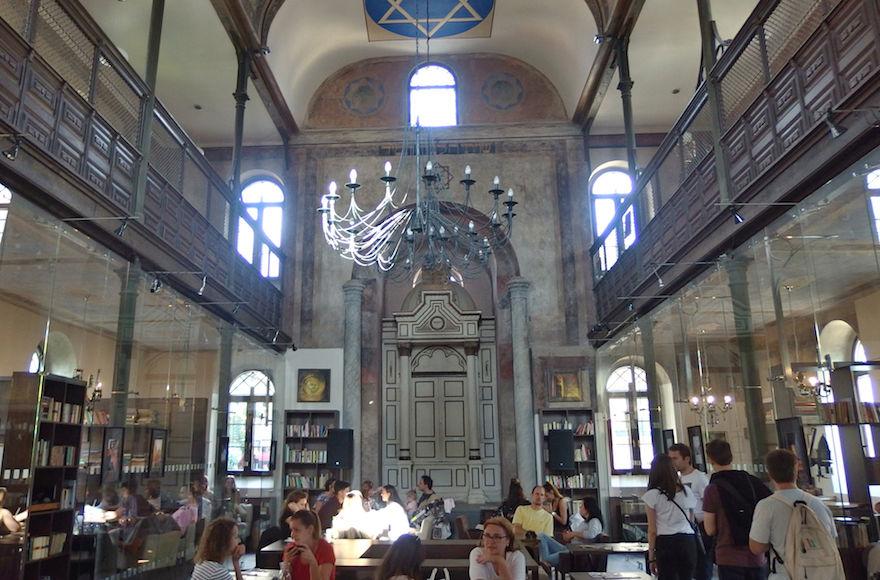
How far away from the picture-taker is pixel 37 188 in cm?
593

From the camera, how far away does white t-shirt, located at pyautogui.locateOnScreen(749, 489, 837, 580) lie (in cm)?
366

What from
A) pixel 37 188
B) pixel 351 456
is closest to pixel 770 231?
pixel 37 188

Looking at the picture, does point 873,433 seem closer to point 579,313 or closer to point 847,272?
point 847,272

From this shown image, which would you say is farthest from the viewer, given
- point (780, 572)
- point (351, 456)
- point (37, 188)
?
point (351, 456)

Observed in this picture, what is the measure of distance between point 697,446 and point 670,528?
12.9 feet

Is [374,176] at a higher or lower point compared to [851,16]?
higher

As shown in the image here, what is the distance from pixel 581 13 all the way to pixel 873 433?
11.0 metres

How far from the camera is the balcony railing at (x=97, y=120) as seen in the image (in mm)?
5828

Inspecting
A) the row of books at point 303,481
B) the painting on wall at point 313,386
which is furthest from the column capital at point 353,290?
the row of books at point 303,481

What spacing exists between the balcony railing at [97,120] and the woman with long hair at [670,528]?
18.4 ft

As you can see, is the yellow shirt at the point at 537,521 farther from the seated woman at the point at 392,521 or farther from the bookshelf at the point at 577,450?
the bookshelf at the point at 577,450

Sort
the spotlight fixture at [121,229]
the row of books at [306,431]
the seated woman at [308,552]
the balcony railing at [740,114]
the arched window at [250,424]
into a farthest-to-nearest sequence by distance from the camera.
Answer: the row of books at [306,431] → the arched window at [250,424] → the spotlight fixture at [121,229] → the balcony railing at [740,114] → the seated woman at [308,552]

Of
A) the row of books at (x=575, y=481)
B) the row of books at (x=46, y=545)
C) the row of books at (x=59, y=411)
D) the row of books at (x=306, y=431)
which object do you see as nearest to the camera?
the row of books at (x=46, y=545)

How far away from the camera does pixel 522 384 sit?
1445cm
